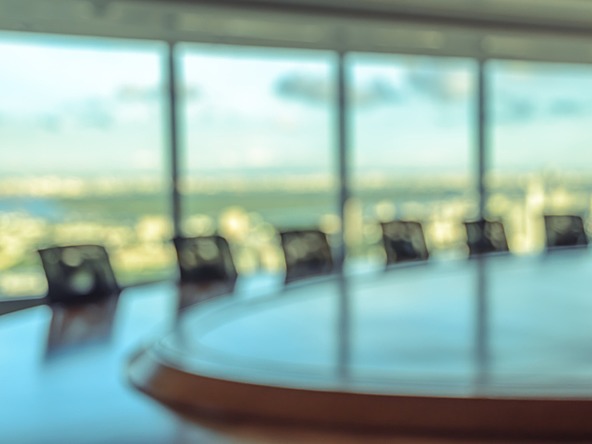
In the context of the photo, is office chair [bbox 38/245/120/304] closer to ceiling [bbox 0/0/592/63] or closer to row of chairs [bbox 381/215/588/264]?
row of chairs [bbox 381/215/588/264]

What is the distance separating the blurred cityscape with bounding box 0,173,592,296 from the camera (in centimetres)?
613

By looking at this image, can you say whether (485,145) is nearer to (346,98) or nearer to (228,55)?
(346,98)

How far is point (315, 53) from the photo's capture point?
266 inches

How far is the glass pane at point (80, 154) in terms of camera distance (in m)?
5.98

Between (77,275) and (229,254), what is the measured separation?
0.87 m

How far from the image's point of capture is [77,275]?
325 cm

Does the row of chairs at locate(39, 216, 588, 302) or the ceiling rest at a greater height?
the ceiling

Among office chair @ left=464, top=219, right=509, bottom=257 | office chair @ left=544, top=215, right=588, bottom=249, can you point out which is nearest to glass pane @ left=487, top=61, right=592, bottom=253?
office chair @ left=544, top=215, right=588, bottom=249

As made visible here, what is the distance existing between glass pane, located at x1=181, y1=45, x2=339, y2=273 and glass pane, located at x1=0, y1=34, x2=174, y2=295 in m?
0.35

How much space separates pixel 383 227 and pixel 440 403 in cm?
324

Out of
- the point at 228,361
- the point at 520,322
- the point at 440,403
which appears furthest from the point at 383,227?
the point at 440,403

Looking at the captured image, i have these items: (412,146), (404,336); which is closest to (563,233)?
(412,146)

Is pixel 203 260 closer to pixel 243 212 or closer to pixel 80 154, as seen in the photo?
pixel 80 154

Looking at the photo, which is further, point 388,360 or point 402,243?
point 402,243
